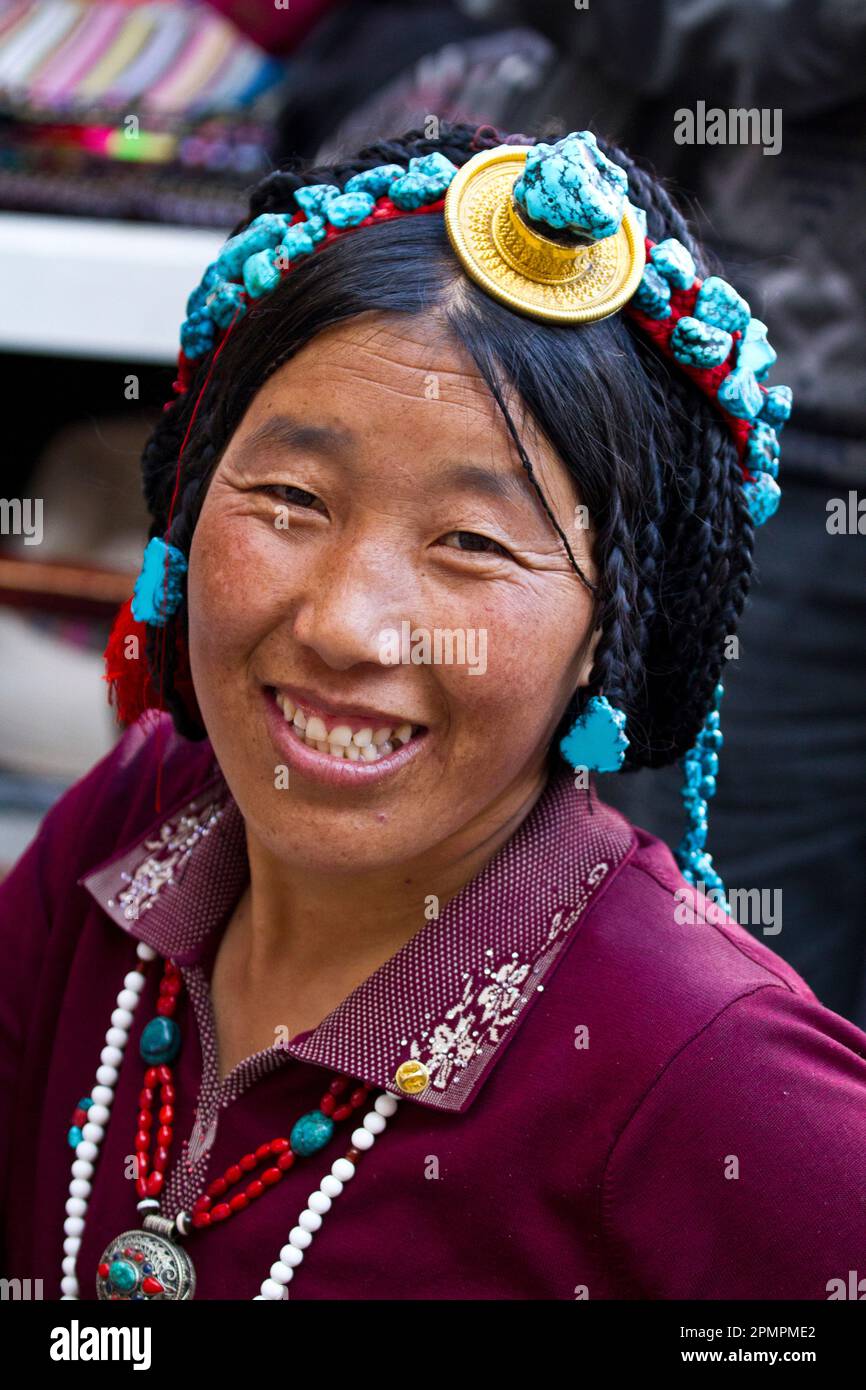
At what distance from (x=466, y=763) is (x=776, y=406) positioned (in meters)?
0.53

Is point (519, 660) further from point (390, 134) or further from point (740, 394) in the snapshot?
point (390, 134)

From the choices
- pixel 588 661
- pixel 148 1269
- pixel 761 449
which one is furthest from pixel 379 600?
pixel 148 1269

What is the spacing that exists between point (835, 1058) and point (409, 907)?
48cm

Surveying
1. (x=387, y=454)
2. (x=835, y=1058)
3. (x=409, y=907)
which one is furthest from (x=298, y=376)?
(x=835, y=1058)

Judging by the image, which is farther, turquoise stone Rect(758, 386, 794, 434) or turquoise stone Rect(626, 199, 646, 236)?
turquoise stone Rect(758, 386, 794, 434)

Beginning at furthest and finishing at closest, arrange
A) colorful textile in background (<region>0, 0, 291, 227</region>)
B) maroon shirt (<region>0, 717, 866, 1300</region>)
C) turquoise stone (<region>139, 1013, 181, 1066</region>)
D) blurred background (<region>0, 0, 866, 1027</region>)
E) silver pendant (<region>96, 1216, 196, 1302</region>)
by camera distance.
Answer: colorful textile in background (<region>0, 0, 291, 227</region>)
blurred background (<region>0, 0, 866, 1027</region>)
turquoise stone (<region>139, 1013, 181, 1066</region>)
silver pendant (<region>96, 1216, 196, 1302</region>)
maroon shirt (<region>0, 717, 866, 1300</region>)

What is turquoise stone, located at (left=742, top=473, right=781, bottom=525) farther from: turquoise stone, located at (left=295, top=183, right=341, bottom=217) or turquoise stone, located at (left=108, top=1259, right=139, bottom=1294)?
turquoise stone, located at (left=108, top=1259, right=139, bottom=1294)

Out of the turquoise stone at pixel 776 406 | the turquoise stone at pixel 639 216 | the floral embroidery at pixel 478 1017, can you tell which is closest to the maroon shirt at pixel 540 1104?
the floral embroidery at pixel 478 1017

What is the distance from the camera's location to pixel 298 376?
4.66 feet

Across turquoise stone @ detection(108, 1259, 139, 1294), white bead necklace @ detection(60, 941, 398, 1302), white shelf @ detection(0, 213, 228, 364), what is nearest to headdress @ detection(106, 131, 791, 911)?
white bead necklace @ detection(60, 941, 398, 1302)

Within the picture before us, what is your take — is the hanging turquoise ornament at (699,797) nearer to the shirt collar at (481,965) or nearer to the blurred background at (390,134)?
the shirt collar at (481,965)

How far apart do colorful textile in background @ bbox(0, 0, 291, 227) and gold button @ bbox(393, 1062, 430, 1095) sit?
264 centimetres

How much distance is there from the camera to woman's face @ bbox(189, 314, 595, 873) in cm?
135

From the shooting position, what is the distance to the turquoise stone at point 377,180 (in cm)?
148
